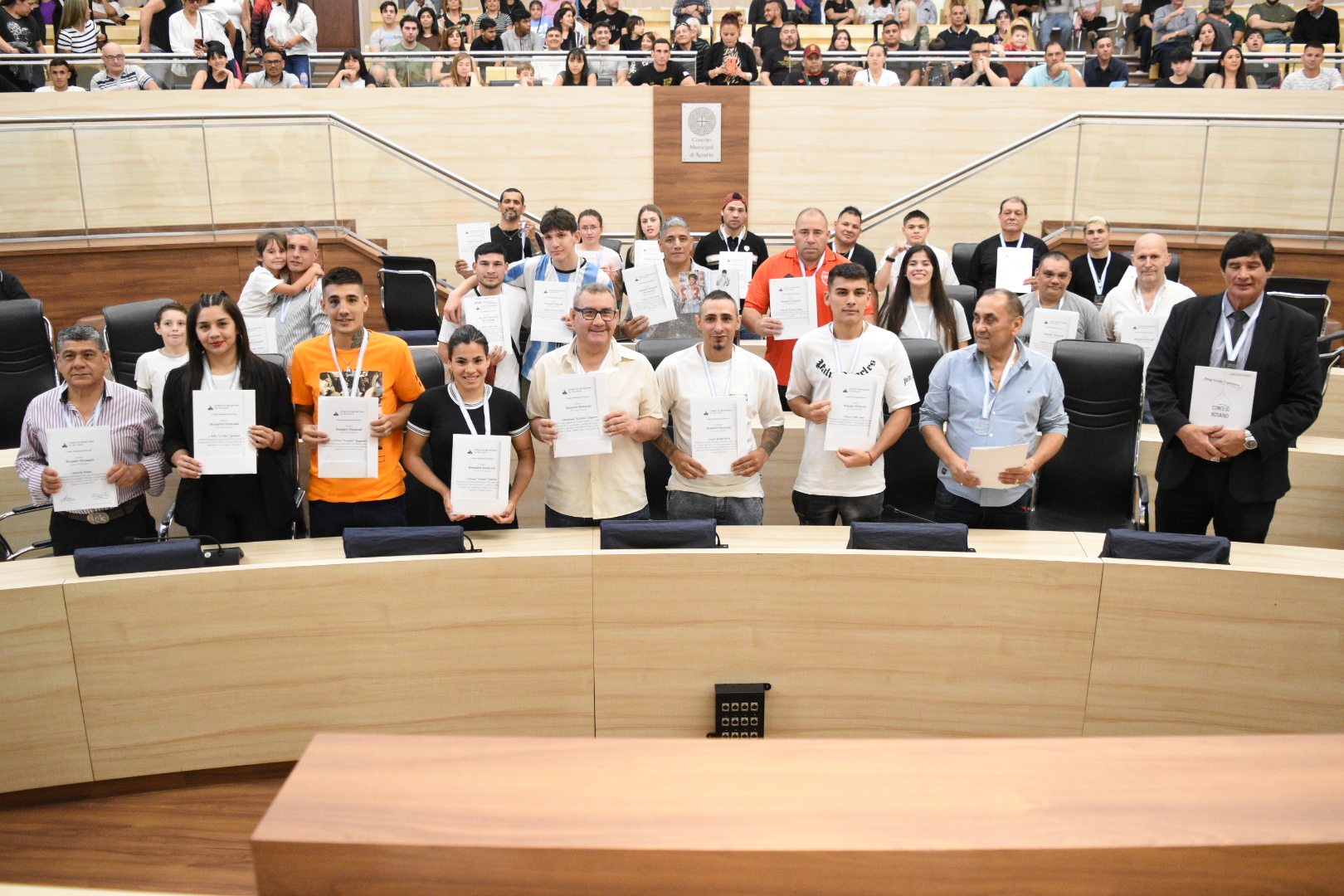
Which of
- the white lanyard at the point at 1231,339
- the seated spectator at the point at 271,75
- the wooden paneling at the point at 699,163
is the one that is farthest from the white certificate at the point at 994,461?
the seated spectator at the point at 271,75

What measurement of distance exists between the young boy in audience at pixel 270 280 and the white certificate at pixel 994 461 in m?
3.31

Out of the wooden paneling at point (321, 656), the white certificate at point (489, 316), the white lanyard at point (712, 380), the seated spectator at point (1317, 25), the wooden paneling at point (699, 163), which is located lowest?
the wooden paneling at point (321, 656)

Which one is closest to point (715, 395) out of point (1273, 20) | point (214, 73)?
point (214, 73)

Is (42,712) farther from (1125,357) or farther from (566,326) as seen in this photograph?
(1125,357)

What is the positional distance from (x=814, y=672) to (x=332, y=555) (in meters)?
1.64

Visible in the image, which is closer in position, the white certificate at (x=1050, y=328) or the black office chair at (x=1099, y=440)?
the black office chair at (x=1099, y=440)

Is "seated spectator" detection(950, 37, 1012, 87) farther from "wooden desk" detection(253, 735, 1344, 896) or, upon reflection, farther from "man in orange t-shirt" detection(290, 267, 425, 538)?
"wooden desk" detection(253, 735, 1344, 896)

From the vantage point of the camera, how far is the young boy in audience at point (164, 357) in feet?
14.9

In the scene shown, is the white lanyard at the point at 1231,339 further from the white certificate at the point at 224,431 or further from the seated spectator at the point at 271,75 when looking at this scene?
the seated spectator at the point at 271,75

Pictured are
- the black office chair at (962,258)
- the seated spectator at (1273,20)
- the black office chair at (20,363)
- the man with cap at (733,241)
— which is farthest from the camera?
the seated spectator at (1273,20)

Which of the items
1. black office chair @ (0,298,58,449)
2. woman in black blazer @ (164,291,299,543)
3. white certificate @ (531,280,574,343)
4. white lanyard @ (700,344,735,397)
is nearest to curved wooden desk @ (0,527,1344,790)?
woman in black blazer @ (164,291,299,543)

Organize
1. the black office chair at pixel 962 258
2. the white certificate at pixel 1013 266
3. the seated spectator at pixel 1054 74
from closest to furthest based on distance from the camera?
the white certificate at pixel 1013 266
the black office chair at pixel 962 258
the seated spectator at pixel 1054 74

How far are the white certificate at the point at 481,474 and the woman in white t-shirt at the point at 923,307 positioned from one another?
2.25 meters

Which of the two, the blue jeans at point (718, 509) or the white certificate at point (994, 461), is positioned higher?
the white certificate at point (994, 461)
